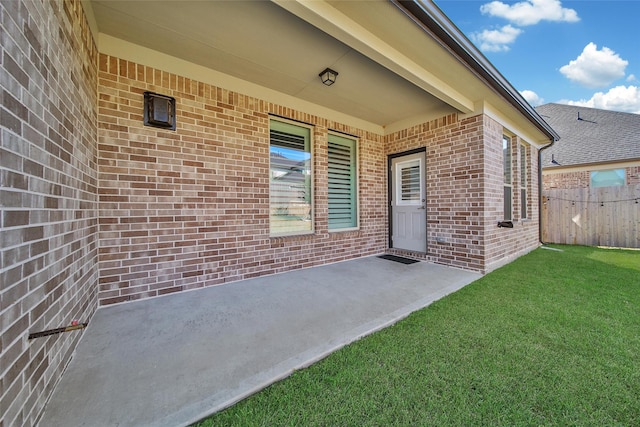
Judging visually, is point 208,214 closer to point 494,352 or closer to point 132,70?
point 132,70

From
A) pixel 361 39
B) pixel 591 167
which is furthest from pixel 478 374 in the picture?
pixel 591 167

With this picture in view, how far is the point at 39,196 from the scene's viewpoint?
1285 millimetres

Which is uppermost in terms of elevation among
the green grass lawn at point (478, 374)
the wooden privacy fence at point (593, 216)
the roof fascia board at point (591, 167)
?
the roof fascia board at point (591, 167)

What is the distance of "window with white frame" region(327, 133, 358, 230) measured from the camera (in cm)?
454

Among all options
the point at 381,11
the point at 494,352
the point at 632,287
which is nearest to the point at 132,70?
the point at 381,11

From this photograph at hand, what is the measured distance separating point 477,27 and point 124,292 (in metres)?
7.79

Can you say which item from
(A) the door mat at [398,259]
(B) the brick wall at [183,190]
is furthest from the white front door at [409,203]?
(B) the brick wall at [183,190]

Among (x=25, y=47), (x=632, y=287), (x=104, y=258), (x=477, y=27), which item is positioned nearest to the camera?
(x=25, y=47)

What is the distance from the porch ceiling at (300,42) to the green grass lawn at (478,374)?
2705mm

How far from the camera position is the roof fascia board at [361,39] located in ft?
6.59

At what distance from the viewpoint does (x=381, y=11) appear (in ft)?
6.97

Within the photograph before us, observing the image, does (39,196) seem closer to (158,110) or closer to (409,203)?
(158,110)

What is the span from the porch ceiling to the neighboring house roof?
350 inches

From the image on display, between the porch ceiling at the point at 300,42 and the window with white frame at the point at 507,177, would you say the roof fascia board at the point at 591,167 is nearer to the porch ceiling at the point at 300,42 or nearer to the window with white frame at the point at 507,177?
the window with white frame at the point at 507,177
